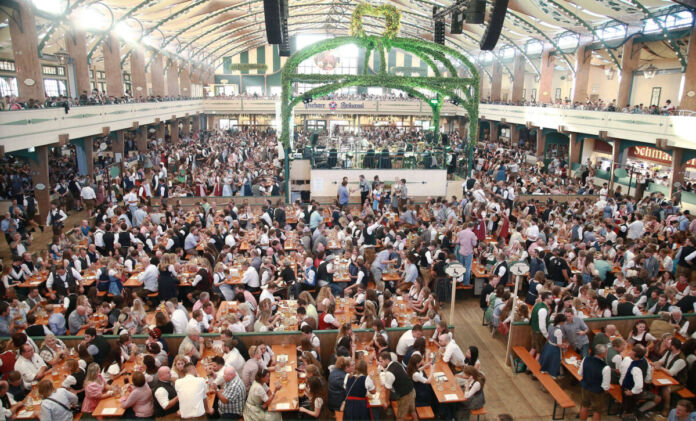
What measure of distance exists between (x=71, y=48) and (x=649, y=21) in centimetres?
2387

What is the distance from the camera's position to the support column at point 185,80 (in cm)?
3584

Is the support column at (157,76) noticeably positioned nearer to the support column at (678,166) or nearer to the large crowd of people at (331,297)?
the large crowd of people at (331,297)

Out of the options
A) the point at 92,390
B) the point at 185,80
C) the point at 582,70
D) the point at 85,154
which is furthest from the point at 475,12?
the point at 185,80

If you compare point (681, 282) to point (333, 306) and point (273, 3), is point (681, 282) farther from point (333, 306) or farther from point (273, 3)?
point (273, 3)

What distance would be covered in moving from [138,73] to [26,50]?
12.2m

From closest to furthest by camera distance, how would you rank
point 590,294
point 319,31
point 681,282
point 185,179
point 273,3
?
point 590,294, point 681,282, point 273,3, point 185,179, point 319,31

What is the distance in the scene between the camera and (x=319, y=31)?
140ft

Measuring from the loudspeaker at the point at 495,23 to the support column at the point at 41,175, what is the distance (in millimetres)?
13243

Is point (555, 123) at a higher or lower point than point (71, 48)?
lower

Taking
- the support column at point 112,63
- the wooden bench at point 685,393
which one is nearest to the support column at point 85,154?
the support column at point 112,63

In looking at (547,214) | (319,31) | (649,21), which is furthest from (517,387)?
(319,31)

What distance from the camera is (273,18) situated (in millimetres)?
10594

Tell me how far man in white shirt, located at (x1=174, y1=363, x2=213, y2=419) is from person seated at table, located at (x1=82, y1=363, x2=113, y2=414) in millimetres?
934

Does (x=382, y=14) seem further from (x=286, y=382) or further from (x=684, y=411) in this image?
(x=684, y=411)
